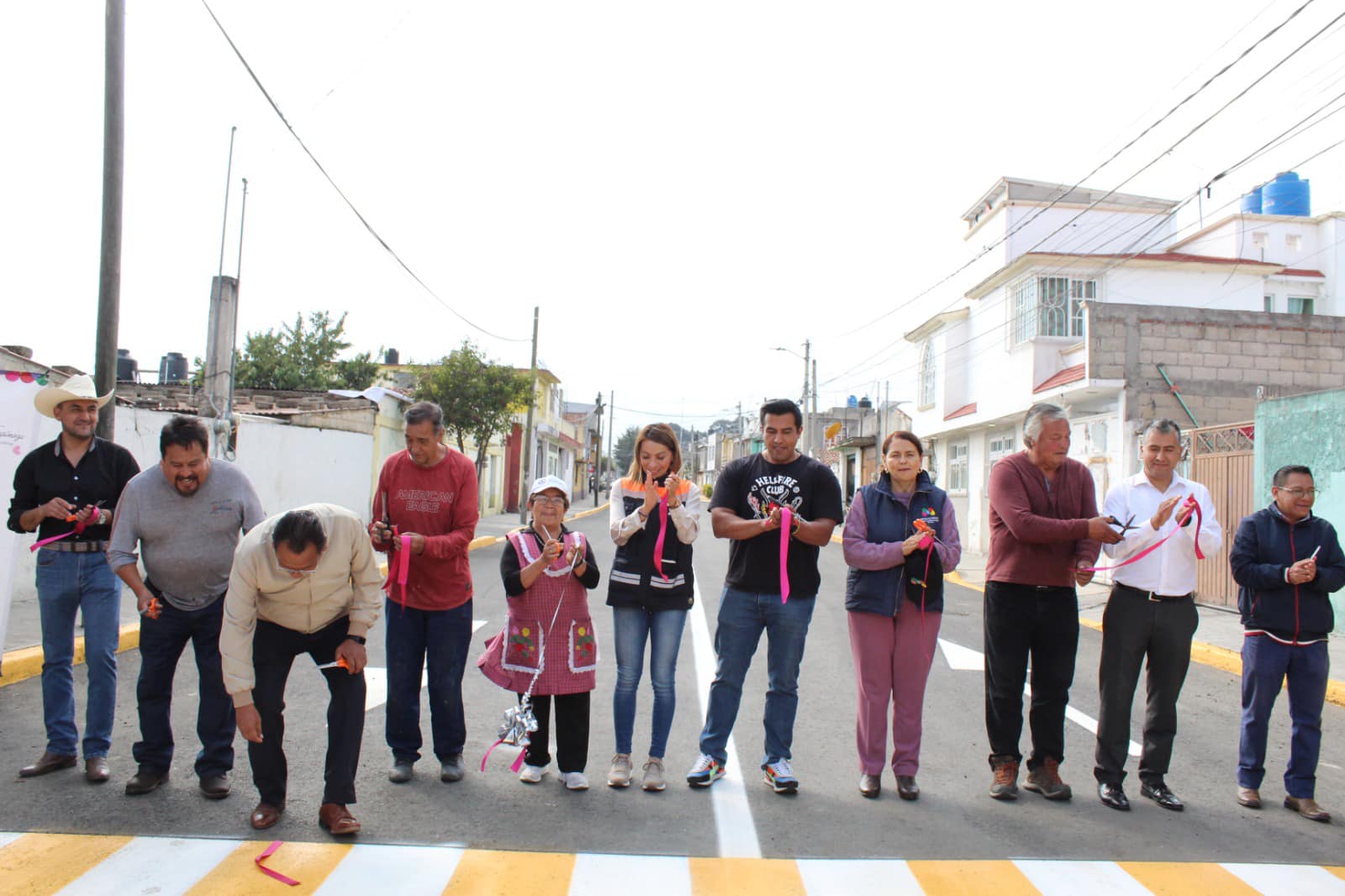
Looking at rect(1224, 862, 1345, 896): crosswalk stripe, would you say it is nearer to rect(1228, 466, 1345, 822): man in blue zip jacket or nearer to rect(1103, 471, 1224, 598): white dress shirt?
rect(1228, 466, 1345, 822): man in blue zip jacket

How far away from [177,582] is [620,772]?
2.35 meters

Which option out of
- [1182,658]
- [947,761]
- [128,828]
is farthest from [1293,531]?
[128,828]

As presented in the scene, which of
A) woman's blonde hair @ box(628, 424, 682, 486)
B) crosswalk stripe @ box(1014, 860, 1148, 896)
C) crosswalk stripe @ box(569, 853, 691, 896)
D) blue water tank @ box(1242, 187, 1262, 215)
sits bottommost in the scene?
crosswalk stripe @ box(569, 853, 691, 896)

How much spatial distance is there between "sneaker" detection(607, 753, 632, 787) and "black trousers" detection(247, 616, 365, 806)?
4.13 feet

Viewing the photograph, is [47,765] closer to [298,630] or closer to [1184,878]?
[298,630]

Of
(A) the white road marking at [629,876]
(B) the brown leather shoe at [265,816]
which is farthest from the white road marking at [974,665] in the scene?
(B) the brown leather shoe at [265,816]

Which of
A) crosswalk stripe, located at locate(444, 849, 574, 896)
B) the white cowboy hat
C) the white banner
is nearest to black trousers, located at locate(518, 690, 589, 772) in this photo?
crosswalk stripe, located at locate(444, 849, 574, 896)

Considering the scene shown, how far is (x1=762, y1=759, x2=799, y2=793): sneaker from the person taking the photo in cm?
459

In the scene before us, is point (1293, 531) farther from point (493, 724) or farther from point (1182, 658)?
point (493, 724)

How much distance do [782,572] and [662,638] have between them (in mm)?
702

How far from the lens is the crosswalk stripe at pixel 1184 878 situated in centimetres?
361

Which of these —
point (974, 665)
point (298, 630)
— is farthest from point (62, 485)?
point (974, 665)

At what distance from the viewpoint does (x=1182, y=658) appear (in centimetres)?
471

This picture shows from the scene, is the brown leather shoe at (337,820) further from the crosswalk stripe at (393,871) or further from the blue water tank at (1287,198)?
the blue water tank at (1287,198)
